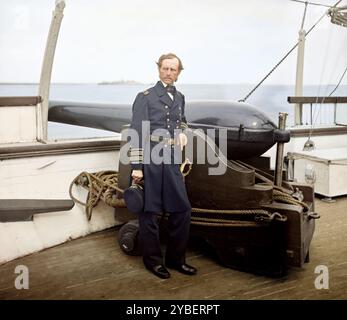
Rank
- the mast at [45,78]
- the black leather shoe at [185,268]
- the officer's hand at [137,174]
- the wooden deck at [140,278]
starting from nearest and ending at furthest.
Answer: the wooden deck at [140,278]
the officer's hand at [137,174]
the black leather shoe at [185,268]
the mast at [45,78]

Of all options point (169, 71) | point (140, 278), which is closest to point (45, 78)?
point (169, 71)

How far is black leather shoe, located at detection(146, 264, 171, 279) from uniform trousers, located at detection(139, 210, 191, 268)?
2 cm

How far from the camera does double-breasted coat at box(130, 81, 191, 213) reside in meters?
2.34

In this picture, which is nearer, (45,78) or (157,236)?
(157,236)

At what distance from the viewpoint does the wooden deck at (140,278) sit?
2.22 meters

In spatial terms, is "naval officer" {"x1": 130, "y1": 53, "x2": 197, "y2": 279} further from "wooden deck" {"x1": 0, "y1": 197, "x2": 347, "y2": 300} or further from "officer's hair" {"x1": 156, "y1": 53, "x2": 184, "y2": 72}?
"wooden deck" {"x1": 0, "y1": 197, "x2": 347, "y2": 300}

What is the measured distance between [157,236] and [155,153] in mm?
482

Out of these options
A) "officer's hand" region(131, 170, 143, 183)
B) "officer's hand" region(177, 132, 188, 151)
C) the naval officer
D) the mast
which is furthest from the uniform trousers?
the mast

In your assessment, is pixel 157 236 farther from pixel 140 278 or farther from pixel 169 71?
pixel 169 71

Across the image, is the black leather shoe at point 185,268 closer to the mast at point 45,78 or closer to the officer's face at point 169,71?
the officer's face at point 169,71

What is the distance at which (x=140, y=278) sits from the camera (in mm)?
2422

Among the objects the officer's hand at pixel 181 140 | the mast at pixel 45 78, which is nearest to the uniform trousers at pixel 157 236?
the officer's hand at pixel 181 140

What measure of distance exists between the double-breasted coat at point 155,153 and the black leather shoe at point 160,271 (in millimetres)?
341

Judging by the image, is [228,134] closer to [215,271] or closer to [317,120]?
[215,271]
